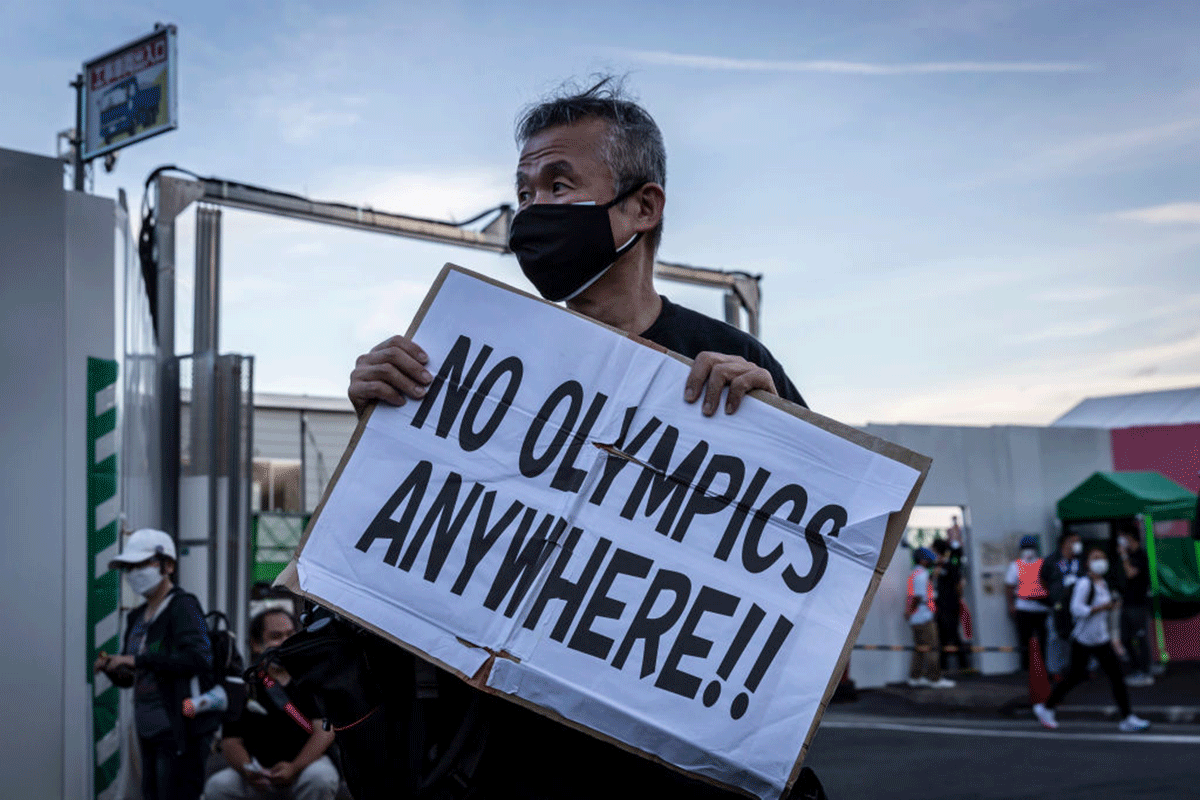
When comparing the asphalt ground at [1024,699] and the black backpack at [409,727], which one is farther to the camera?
the asphalt ground at [1024,699]

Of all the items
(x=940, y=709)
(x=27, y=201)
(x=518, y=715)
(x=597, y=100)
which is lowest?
(x=940, y=709)

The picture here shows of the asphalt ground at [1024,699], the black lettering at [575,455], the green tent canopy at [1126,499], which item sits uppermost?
the black lettering at [575,455]

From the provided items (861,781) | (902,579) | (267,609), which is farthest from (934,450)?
(267,609)

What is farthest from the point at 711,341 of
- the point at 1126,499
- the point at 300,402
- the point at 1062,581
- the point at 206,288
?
the point at 300,402

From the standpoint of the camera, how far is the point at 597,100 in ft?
7.63

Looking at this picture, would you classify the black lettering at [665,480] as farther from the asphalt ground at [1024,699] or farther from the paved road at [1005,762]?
the asphalt ground at [1024,699]

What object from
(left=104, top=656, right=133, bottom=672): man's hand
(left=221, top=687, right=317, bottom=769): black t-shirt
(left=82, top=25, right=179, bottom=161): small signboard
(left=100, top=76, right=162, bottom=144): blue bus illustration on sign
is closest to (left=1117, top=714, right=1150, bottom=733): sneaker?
(left=221, top=687, right=317, bottom=769): black t-shirt

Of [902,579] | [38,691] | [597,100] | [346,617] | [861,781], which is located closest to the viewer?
[346,617]

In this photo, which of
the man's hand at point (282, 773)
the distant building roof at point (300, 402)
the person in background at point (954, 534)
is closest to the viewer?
the man's hand at point (282, 773)

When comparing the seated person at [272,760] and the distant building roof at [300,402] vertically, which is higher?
the distant building roof at [300,402]

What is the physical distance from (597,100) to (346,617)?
1.01 meters

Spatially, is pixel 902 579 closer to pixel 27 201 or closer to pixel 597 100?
pixel 27 201

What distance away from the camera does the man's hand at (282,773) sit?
7.31 m

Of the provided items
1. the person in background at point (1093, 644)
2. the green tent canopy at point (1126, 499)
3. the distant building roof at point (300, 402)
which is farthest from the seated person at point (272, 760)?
the distant building roof at point (300, 402)
